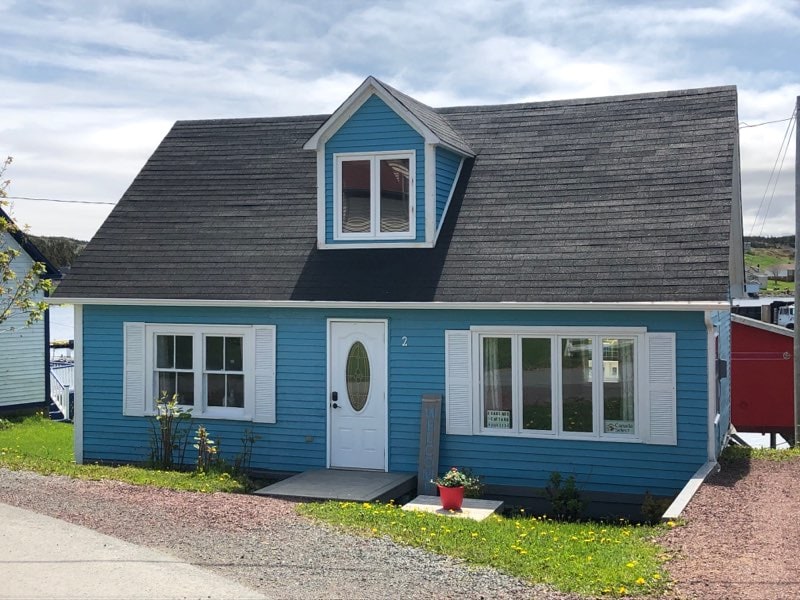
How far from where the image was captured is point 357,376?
14.6m

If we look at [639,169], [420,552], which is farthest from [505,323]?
[420,552]

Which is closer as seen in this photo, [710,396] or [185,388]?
[710,396]

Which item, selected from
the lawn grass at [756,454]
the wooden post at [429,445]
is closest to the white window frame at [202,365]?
the wooden post at [429,445]

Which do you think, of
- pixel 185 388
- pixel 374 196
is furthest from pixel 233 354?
pixel 374 196

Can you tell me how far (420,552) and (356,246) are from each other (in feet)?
Answer: 23.6

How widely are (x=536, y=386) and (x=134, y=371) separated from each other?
685 cm

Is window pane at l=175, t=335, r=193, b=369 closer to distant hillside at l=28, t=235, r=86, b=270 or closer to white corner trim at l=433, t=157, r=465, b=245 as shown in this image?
white corner trim at l=433, t=157, r=465, b=245

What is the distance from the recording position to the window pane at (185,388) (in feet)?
51.5

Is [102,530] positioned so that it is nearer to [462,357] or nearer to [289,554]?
[289,554]

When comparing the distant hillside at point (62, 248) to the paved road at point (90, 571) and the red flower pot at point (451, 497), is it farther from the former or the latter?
the paved road at point (90, 571)

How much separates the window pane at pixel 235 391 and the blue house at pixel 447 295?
0.02 m

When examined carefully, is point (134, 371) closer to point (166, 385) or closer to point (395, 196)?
point (166, 385)

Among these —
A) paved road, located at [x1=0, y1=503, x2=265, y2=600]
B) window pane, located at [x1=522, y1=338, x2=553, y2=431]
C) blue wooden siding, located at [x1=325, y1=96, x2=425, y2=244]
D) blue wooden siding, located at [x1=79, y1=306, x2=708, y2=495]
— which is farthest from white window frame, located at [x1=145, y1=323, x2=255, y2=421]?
paved road, located at [x1=0, y1=503, x2=265, y2=600]

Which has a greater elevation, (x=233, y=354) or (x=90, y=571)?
(x=233, y=354)
